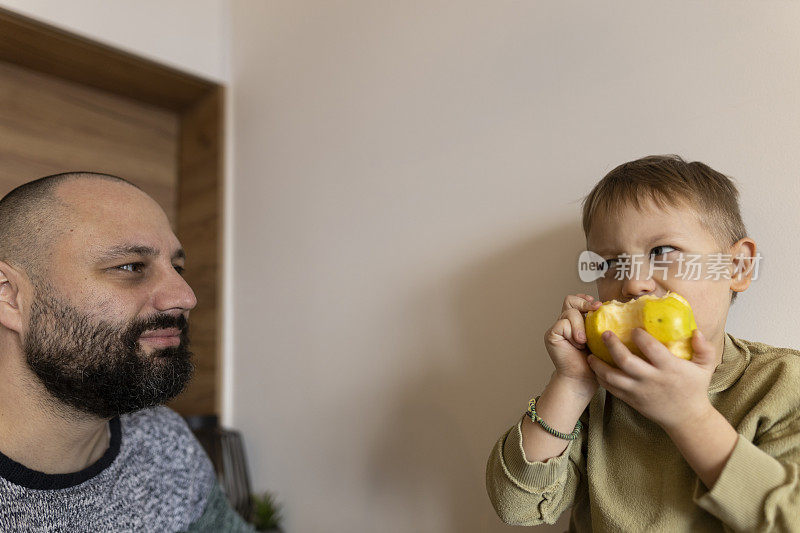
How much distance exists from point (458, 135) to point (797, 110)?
57 centimetres

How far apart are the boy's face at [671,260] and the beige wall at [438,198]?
0.55 ft

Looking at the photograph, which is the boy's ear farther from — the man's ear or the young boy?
the man's ear

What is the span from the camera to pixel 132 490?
112cm

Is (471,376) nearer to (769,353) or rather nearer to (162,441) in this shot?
(769,353)

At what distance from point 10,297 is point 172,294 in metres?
0.26

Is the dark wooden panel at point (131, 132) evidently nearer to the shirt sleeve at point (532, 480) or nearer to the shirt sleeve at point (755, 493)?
the shirt sleeve at point (532, 480)

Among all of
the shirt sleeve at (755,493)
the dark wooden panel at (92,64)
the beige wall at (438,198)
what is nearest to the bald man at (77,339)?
the beige wall at (438,198)

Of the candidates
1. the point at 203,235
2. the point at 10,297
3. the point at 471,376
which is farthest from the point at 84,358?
the point at 203,235

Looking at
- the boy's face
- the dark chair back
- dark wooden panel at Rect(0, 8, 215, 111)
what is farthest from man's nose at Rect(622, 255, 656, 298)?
dark wooden panel at Rect(0, 8, 215, 111)

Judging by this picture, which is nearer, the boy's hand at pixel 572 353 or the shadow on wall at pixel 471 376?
the boy's hand at pixel 572 353

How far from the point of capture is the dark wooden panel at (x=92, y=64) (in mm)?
1433

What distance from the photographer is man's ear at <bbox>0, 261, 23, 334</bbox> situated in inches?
39.7

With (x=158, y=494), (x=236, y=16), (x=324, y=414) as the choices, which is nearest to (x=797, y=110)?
(x=324, y=414)

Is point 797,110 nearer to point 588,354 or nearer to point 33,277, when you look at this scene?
point 588,354
